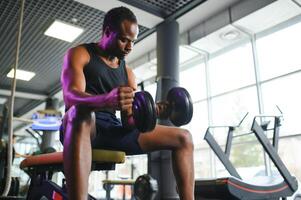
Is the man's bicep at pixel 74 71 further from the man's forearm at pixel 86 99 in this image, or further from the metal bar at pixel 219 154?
the metal bar at pixel 219 154

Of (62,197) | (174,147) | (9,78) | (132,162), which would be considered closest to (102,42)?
(174,147)

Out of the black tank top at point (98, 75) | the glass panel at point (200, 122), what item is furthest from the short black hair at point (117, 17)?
the glass panel at point (200, 122)

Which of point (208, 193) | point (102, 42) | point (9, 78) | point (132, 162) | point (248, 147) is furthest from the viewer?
point (9, 78)

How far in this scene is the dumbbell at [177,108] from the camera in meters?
1.35

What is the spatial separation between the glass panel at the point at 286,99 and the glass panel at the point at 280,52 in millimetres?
147

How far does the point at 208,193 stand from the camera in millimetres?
3059

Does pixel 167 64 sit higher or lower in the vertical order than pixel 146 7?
lower

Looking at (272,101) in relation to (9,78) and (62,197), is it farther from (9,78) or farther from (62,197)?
(9,78)

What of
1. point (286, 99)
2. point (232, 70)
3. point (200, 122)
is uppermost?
point (232, 70)

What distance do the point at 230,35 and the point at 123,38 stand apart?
164 inches

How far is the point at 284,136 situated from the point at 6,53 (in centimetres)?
530

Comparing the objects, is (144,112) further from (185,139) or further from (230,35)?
(230,35)

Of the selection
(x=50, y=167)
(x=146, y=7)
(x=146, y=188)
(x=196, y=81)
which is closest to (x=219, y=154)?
(x=146, y=188)

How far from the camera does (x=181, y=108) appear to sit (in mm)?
1348
